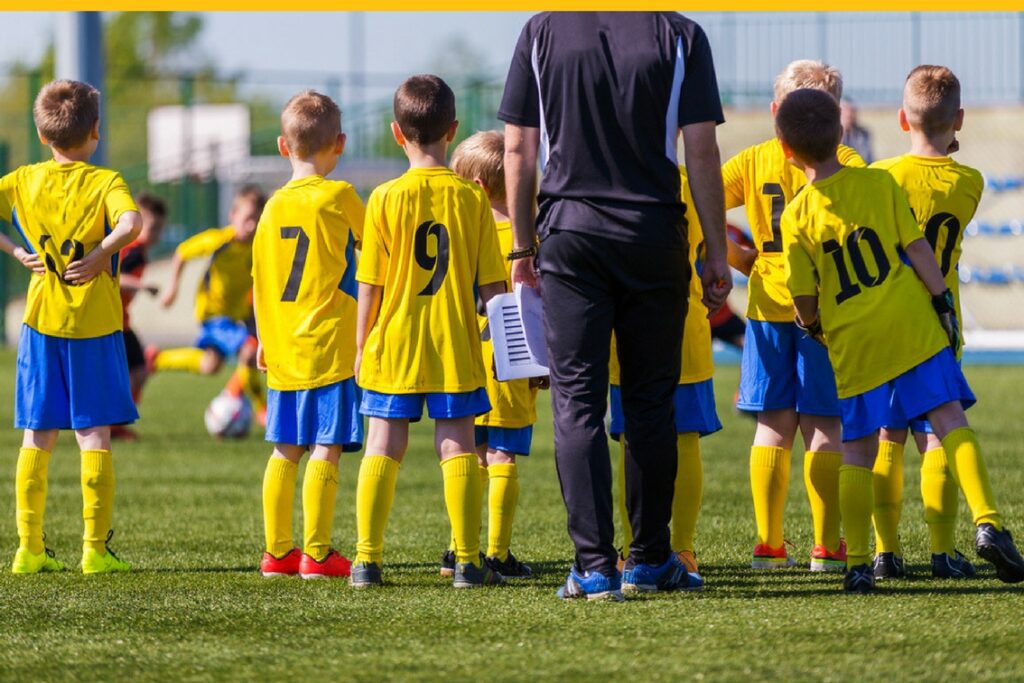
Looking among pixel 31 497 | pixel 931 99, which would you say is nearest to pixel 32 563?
pixel 31 497

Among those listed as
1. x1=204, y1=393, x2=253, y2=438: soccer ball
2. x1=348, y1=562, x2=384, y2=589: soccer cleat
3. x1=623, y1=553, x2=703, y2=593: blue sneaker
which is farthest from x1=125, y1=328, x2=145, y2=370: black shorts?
x1=623, y1=553, x2=703, y2=593: blue sneaker

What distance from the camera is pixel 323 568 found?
594 centimetres

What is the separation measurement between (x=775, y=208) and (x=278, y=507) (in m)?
2.15

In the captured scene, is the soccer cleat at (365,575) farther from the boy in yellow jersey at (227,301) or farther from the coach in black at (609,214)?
the boy in yellow jersey at (227,301)

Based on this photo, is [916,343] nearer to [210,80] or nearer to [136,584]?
[136,584]

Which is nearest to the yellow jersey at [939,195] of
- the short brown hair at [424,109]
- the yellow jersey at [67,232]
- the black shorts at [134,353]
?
the short brown hair at [424,109]

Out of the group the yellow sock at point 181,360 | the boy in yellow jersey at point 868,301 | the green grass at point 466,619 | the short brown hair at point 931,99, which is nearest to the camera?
the green grass at point 466,619

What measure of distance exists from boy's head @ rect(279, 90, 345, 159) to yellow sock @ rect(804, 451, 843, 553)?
2147mm

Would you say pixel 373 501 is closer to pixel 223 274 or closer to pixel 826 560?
pixel 826 560

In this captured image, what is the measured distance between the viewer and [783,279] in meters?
5.97

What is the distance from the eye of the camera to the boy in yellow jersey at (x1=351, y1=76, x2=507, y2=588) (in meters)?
5.55

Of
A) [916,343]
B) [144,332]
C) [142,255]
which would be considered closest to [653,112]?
[916,343]

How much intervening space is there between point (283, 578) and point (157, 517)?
2233mm

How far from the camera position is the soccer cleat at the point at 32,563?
6.20 metres
